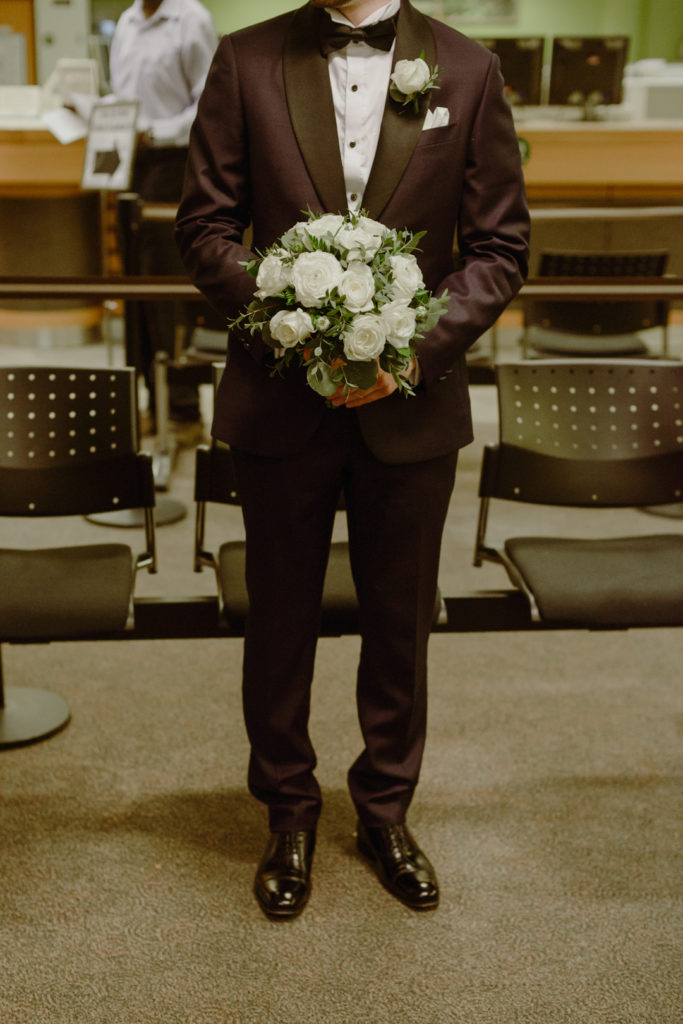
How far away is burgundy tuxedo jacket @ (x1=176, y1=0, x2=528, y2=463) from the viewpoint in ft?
5.90

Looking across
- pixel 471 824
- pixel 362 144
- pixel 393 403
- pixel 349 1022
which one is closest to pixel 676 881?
pixel 471 824

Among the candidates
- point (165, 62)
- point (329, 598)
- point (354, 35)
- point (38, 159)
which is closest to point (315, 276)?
point (354, 35)

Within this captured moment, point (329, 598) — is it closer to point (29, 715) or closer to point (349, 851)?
point (349, 851)

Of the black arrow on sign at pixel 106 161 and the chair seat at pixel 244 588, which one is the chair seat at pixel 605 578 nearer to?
the chair seat at pixel 244 588

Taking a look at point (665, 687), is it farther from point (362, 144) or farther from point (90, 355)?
point (90, 355)

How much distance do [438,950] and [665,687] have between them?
4.29ft

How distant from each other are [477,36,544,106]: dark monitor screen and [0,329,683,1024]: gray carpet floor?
476 centimetres

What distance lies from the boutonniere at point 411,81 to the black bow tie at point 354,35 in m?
0.05

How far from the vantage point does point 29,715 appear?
109 inches

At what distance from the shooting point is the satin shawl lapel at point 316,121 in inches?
70.6

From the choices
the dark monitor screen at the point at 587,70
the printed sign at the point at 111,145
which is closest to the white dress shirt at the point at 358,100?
the printed sign at the point at 111,145

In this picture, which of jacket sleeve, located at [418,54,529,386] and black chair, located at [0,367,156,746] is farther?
black chair, located at [0,367,156,746]

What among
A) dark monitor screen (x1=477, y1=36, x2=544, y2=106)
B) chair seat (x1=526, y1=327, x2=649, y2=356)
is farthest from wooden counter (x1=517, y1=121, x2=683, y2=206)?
chair seat (x1=526, y1=327, x2=649, y2=356)

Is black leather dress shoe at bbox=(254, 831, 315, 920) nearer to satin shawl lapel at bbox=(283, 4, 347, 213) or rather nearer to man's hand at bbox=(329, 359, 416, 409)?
man's hand at bbox=(329, 359, 416, 409)
